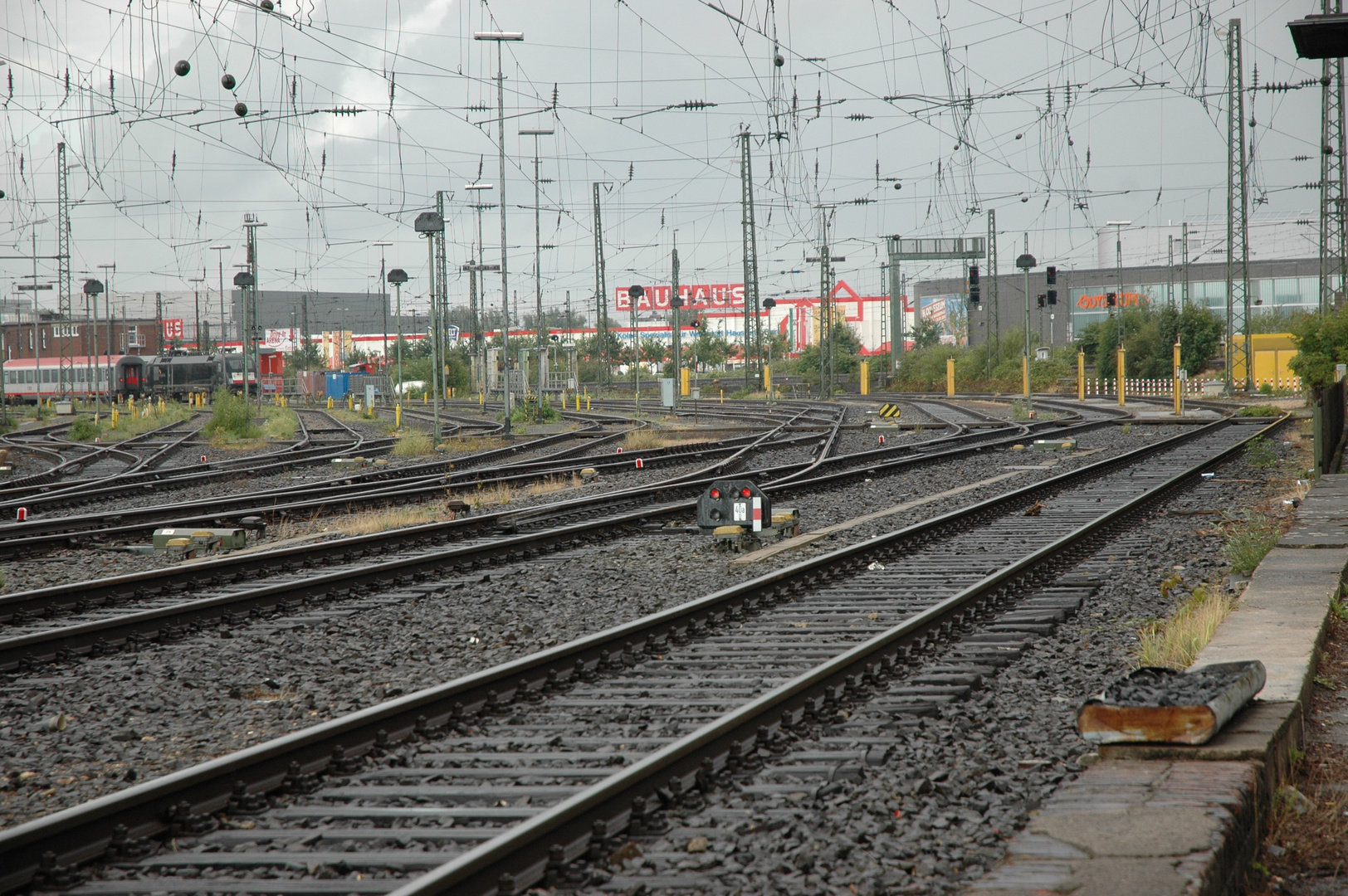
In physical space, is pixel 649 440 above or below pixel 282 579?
above

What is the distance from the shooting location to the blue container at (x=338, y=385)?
7175 centimetres

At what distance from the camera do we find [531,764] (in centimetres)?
552

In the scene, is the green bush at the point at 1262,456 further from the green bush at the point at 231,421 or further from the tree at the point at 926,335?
the tree at the point at 926,335

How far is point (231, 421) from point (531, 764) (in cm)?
3156

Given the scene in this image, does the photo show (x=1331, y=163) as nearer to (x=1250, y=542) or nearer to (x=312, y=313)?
(x=1250, y=542)

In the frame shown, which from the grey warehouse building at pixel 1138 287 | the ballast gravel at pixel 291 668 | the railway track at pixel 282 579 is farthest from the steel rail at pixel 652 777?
the grey warehouse building at pixel 1138 287

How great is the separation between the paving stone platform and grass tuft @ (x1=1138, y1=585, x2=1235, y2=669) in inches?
12.0

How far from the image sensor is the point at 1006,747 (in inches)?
225

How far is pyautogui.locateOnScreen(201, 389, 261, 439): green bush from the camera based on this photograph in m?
34.2

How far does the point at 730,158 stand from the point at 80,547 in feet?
135

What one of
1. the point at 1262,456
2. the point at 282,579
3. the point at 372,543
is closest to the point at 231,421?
the point at 372,543

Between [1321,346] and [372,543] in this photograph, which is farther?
[1321,346]

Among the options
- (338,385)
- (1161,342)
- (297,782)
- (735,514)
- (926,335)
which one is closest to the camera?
(297,782)

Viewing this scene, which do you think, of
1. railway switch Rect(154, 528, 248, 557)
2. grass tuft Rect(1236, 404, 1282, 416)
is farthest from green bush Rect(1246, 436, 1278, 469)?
railway switch Rect(154, 528, 248, 557)
